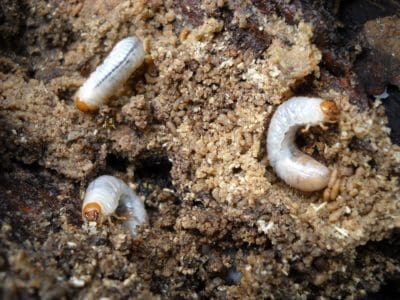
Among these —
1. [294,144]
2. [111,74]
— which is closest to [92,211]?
[111,74]

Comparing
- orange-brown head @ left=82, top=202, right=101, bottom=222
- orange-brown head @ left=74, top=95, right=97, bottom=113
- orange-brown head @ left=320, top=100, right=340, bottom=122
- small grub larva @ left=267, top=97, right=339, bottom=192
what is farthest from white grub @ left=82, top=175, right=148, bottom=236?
orange-brown head @ left=320, top=100, right=340, bottom=122

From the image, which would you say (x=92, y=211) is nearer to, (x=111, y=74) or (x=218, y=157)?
(x=218, y=157)

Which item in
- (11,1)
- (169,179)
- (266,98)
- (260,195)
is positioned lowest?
(169,179)

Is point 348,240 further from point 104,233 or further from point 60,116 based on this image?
point 60,116

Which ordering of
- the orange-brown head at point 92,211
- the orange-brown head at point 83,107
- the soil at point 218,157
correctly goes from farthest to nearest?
the orange-brown head at point 83,107 → the orange-brown head at point 92,211 → the soil at point 218,157

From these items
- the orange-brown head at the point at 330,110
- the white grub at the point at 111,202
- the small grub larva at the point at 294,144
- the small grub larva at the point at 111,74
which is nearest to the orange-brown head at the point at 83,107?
the small grub larva at the point at 111,74

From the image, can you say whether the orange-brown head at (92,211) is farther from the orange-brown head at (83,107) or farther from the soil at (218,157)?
the orange-brown head at (83,107)

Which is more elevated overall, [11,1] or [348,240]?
[11,1]

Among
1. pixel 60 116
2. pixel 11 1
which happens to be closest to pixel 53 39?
pixel 11 1
